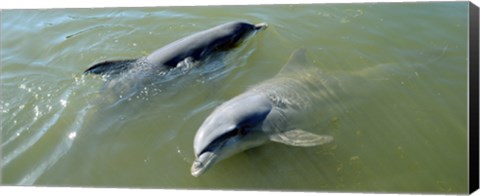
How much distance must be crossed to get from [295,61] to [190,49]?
138cm

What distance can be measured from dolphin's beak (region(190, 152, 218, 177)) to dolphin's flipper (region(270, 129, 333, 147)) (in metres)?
0.73

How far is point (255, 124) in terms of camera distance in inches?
189

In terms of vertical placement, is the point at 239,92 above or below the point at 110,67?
below

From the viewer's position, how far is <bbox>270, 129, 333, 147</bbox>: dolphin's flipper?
15.5 feet

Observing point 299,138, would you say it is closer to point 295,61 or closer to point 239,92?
point 239,92

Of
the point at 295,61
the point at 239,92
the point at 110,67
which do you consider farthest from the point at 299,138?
the point at 110,67

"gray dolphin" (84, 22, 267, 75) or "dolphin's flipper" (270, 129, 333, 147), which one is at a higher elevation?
"gray dolphin" (84, 22, 267, 75)

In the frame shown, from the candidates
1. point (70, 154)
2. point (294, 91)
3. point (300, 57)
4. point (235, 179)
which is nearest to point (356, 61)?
point (300, 57)

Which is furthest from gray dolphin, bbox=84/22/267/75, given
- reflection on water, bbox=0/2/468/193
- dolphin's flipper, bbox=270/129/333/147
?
dolphin's flipper, bbox=270/129/333/147

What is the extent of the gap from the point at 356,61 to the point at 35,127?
400 cm

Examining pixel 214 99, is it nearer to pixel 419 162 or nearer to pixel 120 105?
pixel 120 105

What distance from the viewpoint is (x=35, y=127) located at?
5543 millimetres

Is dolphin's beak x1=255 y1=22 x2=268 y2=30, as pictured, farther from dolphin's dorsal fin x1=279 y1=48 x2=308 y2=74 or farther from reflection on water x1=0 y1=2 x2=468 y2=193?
dolphin's dorsal fin x1=279 y1=48 x2=308 y2=74

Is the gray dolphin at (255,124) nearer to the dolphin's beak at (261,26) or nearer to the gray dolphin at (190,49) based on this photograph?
the gray dolphin at (190,49)
